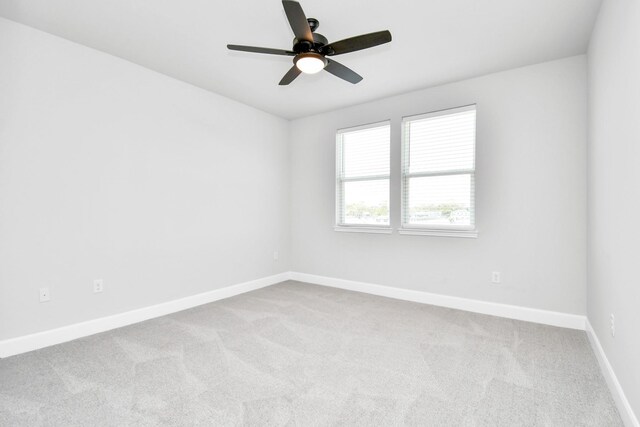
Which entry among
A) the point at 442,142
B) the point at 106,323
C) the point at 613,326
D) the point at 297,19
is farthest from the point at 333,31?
the point at 106,323

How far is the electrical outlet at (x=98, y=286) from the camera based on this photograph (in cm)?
292

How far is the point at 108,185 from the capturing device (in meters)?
3.01

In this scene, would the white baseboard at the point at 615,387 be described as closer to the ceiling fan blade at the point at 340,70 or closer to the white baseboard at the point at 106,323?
the ceiling fan blade at the point at 340,70

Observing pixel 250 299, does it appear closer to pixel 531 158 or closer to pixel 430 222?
pixel 430 222

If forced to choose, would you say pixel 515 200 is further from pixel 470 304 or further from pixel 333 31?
pixel 333 31

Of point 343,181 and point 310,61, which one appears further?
point 343,181

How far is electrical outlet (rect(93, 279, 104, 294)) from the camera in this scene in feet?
9.57

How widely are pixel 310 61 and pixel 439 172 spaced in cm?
216

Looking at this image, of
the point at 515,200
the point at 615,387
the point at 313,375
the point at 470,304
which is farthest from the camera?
the point at 470,304

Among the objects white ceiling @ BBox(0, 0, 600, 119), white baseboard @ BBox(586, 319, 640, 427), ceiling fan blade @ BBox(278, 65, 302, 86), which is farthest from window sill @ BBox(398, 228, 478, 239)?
ceiling fan blade @ BBox(278, 65, 302, 86)

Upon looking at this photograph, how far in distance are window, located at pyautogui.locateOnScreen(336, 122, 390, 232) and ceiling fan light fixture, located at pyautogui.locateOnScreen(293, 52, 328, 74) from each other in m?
2.00

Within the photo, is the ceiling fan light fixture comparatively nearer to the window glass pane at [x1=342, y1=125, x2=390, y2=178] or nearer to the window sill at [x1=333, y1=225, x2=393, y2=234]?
the window glass pane at [x1=342, y1=125, x2=390, y2=178]

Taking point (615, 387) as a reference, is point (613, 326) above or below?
above

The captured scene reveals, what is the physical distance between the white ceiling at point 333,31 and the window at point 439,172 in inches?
20.3
